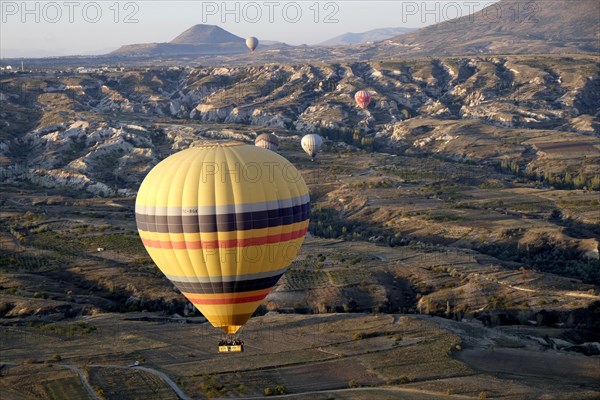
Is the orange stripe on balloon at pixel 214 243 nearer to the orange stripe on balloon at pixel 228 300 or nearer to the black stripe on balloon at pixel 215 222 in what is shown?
the black stripe on balloon at pixel 215 222

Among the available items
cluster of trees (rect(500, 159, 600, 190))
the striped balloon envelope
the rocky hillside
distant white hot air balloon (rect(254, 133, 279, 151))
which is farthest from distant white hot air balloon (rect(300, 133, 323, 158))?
the striped balloon envelope

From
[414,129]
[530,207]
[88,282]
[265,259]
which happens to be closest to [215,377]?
[265,259]

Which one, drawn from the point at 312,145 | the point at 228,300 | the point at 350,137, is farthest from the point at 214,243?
the point at 350,137

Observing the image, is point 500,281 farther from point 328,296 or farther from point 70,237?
point 70,237

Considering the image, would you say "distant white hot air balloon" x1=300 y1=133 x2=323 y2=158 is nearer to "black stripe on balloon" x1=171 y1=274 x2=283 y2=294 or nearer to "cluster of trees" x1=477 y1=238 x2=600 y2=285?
"cluster of trees" x1=477 y1=238 x2=600 y2=285

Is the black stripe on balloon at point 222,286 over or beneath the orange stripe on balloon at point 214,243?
beneath

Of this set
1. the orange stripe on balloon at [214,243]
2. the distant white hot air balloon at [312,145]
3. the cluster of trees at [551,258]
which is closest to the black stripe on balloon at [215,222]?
the orange stripe on balloon at [214,243]
